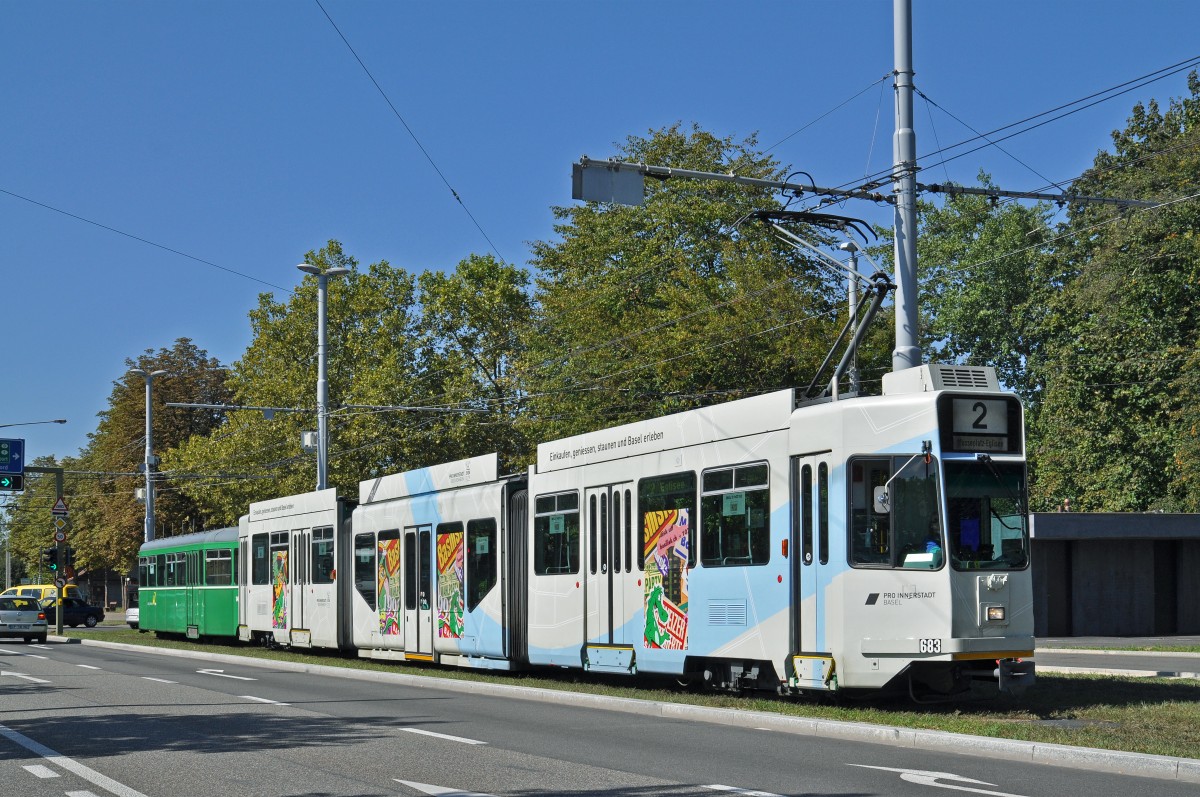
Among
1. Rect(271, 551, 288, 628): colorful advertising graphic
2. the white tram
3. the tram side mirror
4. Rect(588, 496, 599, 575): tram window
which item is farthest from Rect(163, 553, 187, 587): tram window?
the tram side mirror

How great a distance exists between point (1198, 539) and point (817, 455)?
2587 centimetres

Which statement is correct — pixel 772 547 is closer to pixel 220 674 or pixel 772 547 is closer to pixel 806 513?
pixel 806 513

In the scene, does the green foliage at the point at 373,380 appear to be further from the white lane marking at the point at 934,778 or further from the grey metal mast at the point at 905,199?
the white lane marking at the point at 934,778

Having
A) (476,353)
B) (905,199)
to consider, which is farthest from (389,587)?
(476,353)

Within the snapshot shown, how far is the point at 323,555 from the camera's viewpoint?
30109mm

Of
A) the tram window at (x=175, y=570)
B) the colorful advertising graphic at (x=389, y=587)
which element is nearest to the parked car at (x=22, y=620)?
the tram window at (x=175, y=570)

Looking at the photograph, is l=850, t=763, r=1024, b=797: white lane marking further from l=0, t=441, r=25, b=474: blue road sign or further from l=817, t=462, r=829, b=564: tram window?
l=0, t=441, r=25, b=474: blue road sign

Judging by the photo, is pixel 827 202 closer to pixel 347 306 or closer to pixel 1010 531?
pixel 1010 531

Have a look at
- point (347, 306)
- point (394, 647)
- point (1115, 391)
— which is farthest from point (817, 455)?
point (347, 306)

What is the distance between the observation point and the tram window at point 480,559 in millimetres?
22422

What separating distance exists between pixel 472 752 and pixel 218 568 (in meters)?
27.2

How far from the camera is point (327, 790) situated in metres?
9.73

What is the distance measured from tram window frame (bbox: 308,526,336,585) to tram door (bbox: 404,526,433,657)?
4346 millimetres

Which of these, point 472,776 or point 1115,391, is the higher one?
point 1115,391
